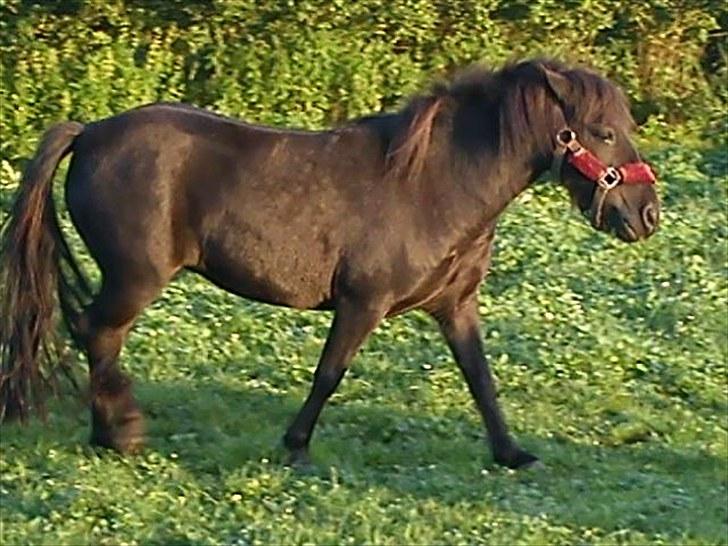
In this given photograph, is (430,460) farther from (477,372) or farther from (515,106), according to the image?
(515,106)

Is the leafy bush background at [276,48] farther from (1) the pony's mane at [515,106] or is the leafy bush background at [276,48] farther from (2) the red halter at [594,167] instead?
(2) the red halter at [594,167]

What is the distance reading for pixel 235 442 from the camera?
7.23 m

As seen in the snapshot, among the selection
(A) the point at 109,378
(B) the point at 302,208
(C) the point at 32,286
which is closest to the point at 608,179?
(B) the point at 302,208

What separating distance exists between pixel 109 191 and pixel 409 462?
172 centimetres

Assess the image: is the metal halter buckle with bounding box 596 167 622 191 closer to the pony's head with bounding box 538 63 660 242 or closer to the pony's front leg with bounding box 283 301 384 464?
the pony's head with bounding box 538 63 660 242

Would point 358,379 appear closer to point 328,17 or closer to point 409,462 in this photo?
point 409,462

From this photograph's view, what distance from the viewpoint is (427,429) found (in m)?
7.63

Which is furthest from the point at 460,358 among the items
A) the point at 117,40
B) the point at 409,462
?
the point at 117,40

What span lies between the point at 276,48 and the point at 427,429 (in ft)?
24.0

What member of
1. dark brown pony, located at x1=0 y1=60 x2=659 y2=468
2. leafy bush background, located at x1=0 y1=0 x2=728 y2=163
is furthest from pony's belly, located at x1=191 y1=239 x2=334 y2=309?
leafy bush background, located at x1=0 y1=0 x2=728 y2=163

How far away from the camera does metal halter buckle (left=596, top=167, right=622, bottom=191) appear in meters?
6.71

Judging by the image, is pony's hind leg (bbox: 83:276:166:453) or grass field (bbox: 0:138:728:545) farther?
pony's hind leg (bbox: 83:276:166:453)

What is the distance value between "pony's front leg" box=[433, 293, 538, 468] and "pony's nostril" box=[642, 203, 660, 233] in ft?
2.68

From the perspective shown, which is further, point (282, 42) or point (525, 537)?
point (282, 42)
